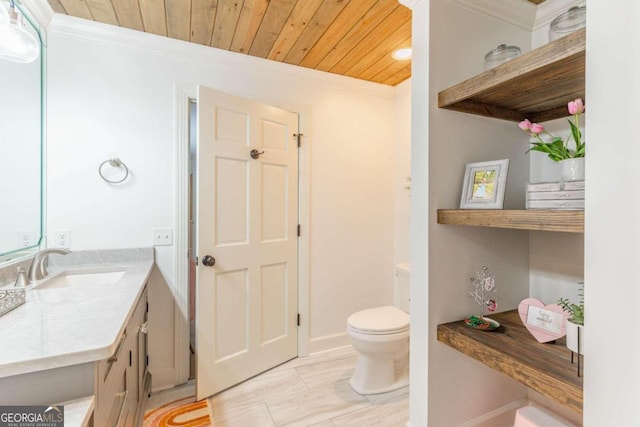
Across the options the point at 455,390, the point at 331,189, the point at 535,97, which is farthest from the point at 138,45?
the point at 455,390

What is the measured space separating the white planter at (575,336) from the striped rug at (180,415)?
5.77 ft

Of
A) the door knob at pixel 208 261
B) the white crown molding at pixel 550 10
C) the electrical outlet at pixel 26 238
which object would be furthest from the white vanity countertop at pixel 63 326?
the white crown molding at pixel 550 10

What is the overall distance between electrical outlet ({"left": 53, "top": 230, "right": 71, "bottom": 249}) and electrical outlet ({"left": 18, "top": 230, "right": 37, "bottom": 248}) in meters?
0.13

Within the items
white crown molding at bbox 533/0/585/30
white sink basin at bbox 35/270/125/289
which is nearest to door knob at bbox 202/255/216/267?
white sink basin at bbox 35/270/125/289

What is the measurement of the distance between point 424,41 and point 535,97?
518 mm

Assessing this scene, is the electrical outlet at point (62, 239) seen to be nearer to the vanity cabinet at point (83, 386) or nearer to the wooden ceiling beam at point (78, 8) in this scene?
the vanity cabinet at point (83, 386)

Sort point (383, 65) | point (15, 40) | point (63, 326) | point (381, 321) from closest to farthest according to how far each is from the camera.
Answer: point (63, 326) → point (15, 40) → point (381, 321) → point (383, 65)

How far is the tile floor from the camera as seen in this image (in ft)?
5.73

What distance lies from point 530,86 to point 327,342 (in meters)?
2.25

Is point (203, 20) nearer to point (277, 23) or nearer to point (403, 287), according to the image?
point (277, 23)

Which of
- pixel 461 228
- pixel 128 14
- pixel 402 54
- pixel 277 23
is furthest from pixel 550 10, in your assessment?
pixel 128 14

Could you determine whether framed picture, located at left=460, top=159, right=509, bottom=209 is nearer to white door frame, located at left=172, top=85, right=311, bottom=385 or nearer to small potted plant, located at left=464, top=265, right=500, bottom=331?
small potted plant, located at left=464, top=265, right=500, bottom=331

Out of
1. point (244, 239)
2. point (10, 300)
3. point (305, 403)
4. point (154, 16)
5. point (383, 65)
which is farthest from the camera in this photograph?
point (383, 65)
